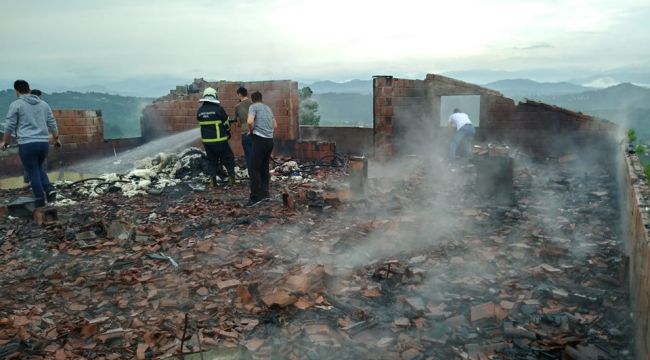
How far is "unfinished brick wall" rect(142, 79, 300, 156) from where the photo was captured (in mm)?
10203

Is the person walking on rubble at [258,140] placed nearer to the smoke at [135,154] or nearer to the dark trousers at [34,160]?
the dark trousers at [34,160]

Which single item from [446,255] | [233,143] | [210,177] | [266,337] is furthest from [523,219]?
[233,143]

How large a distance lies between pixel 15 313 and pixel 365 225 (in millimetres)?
3535

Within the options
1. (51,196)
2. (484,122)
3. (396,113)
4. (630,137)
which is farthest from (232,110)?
(630,137)

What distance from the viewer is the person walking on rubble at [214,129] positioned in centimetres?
737

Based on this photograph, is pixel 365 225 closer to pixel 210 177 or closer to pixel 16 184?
pixel 210 177

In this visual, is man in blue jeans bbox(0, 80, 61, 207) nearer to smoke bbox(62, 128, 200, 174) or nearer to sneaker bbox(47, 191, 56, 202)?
sneaker bbox(47, 191, 56, 202)

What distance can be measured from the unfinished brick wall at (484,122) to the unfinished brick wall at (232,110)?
2030mm

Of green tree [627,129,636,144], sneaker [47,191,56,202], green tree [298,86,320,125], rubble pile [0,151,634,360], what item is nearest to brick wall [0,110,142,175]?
sneaker [47,191,56,202]

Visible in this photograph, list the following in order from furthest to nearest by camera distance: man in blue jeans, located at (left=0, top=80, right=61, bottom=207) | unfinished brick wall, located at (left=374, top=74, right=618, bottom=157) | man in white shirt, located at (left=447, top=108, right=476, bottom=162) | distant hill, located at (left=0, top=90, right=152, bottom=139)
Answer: distant hill, located at (left=0, top=90, right=152, bottom=139) < unfinished brick wall, located at (left=374, top=74, right=618, bottom=157) < man in white shirt, located at (left=447, top=108, right=476, bottom=162) < man in blue jeans, located at (left=0, top=80, right=61, bottom=207)

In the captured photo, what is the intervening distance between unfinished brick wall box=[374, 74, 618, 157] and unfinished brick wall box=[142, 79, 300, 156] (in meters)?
2.03

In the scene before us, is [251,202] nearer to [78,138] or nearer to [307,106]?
[78,138]

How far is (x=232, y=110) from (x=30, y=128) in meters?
5.23

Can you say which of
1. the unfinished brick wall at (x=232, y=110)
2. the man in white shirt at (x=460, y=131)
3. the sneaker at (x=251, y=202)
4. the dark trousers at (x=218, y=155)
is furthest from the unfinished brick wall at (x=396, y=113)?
the sneaker at (x=251, y=202)
